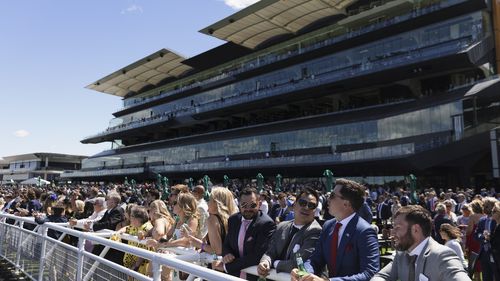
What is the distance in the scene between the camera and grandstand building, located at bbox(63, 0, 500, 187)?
34312 mm

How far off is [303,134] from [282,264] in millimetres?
42800

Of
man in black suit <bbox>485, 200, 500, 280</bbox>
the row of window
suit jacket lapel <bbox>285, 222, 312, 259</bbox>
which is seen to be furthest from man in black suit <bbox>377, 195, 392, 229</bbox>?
the row of window

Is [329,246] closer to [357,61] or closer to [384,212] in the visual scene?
[384,212]

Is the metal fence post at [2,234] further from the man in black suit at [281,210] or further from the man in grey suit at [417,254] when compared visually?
the man in grey suit at [417,254]

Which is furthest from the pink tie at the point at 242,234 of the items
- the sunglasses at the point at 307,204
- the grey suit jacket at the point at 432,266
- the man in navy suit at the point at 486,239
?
the man in navy suit at the point at 486,239

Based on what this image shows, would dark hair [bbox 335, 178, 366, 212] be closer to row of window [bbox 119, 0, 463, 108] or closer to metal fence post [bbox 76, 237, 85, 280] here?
metal fence post [bbox 76, 237, 85, 280]

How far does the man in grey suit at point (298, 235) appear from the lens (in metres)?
3.73

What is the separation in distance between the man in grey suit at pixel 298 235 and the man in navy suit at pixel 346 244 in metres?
0.20

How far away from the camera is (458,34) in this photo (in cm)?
3534

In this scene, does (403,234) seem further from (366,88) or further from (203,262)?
(366,88)

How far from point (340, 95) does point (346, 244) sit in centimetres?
4439

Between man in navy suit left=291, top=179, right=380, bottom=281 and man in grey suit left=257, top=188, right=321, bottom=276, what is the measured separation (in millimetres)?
203

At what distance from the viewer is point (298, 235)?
3836 millimetres

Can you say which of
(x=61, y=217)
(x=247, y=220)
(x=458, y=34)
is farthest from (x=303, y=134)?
(x=247, y=220)
